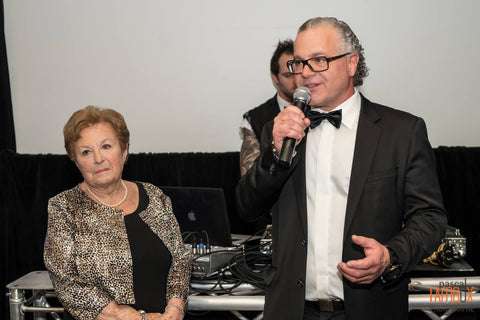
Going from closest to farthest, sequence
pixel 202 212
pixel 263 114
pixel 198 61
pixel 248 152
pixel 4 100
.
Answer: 1. pixel 202 212
2. pixel 248 152
3. pixel 263 114
4. pixel 198 61
5. pixel 4 100

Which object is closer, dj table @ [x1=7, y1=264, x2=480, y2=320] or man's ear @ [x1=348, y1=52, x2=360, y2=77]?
man's ear @ [x1=348, y1=52, x2=360, y2=77]

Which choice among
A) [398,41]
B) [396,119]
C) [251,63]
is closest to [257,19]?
[251,63]

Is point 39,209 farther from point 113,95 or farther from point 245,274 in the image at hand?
point 245,274

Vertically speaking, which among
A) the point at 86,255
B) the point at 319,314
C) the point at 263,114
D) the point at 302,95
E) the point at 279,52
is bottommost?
the point at 319,314

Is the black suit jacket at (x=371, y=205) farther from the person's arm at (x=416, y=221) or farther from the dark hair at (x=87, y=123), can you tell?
→ the dark hair at (x=87, y=123)

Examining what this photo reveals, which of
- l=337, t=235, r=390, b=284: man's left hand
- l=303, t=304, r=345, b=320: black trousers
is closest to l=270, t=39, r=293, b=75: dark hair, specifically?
l=303, t=304, r=345, b=320: black trousers

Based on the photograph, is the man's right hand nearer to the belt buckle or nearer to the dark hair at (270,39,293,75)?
the belt buckle

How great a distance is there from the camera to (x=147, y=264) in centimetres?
210

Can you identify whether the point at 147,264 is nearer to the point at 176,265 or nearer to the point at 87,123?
the point at 176,265

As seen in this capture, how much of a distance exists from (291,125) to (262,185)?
217mm

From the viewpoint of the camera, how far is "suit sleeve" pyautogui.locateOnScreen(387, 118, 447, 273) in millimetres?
1564

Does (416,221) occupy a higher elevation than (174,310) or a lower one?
higher

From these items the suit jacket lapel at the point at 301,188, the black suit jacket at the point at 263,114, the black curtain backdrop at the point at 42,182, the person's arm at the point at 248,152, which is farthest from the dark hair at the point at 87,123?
the black curtain backdrop at the point at 42,182

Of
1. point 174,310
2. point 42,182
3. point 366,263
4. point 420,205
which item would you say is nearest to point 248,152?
point 174,310
